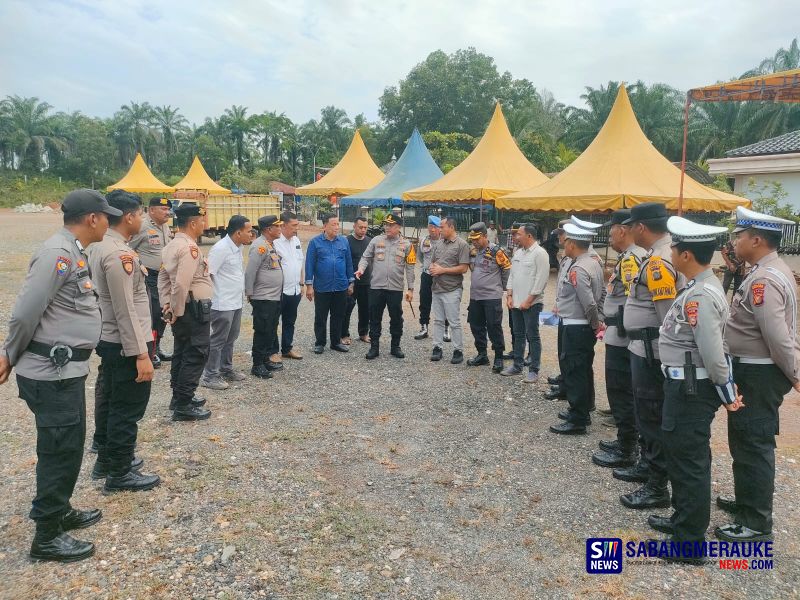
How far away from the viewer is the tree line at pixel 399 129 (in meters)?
34.3

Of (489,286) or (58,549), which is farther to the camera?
(489,286)

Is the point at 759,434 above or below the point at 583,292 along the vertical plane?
below

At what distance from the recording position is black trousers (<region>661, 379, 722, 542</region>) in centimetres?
287

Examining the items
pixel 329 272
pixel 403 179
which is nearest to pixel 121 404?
pixel 329 272

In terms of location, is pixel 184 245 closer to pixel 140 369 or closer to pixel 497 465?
pixel 140 369

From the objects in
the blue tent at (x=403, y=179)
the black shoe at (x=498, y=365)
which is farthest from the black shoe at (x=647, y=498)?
the blue tent at (x=403, y=179)

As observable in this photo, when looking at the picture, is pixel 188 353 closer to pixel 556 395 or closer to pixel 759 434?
pixel 556 395

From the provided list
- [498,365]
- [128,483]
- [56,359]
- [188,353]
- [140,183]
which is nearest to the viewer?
[56,359]

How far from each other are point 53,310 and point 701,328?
3.28 m

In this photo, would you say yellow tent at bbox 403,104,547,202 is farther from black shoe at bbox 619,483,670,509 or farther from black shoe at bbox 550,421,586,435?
black shoe at bbox 619,483,670,509

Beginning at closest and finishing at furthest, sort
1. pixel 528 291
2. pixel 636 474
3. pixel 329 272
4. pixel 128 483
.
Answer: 1. pixel 128 483
2. pixel 636 474
3. pixel 528 291
4. pixel 329 272

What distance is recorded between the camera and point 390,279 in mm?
6934

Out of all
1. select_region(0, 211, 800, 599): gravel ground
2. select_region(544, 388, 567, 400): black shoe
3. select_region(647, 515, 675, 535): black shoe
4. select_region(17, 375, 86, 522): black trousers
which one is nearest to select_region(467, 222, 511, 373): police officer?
A: select_region(544, 388, 567, 400): black shoe

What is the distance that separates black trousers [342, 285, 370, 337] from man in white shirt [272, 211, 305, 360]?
1.03 meters
